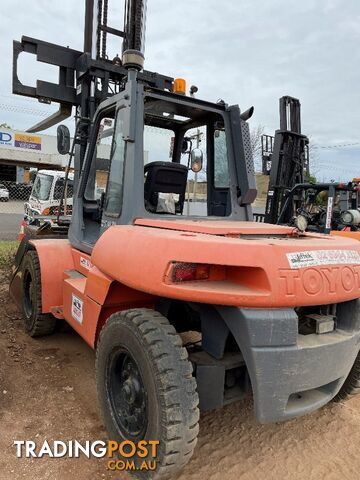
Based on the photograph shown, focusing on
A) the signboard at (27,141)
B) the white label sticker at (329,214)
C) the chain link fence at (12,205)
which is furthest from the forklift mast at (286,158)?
the signboard at (27,141)

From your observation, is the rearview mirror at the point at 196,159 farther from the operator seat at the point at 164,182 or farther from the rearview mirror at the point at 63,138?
the rearview mirror at the point at 63,138

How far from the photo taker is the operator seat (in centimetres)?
321

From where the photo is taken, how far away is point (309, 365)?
2.19 meters

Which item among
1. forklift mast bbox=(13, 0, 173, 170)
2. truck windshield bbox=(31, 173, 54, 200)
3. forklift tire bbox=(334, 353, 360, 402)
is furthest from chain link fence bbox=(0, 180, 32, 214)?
forklift tire bbox=(334, 353, 360, 402)

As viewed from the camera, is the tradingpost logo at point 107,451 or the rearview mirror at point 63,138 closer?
the tradingpost logo at point 107,451

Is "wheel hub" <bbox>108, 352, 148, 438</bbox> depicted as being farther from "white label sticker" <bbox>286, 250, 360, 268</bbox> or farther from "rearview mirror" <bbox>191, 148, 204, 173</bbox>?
"rearview mirror" <bbox>191, 148, 204, 173</bbox>

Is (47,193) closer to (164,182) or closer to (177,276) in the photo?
(164,182)

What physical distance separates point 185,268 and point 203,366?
2.13 feet

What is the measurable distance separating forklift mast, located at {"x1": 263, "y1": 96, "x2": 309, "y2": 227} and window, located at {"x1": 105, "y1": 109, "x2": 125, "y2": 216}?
20.5ft

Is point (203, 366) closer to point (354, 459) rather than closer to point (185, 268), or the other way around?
point (185, 268)

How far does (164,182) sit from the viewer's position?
11.1 ft

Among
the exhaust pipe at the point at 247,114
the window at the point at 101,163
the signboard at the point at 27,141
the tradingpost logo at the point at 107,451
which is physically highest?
the signboard at the point at 27,141

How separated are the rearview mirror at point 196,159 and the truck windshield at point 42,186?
10.2m

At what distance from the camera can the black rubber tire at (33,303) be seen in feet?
13.4
